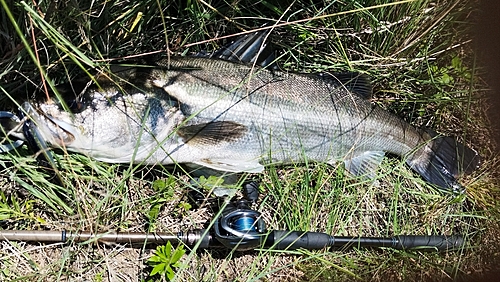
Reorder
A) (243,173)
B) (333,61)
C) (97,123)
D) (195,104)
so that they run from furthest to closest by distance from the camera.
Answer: (333,61) < (243,173) < (195,104) < (97,123)

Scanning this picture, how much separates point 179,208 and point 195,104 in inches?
25.3

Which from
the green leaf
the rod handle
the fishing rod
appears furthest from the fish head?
the rod handle

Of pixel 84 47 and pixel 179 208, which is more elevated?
pixel 84 47

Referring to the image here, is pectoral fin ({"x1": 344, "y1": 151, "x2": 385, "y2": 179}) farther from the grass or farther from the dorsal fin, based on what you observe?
the dorsal fin

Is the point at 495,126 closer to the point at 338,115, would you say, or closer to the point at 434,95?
the point at 434,95

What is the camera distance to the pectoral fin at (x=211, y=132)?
103 inches

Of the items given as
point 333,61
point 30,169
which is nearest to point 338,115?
point 333,61

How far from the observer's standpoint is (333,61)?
3141mm

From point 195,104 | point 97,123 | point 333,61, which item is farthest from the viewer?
point 333,61

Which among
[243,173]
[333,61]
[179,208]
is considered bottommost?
[179,208]

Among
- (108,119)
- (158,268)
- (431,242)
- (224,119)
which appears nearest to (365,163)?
(431,242)

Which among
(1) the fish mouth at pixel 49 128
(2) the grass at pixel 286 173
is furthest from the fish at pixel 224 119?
(2) the grass at pixel 286 173

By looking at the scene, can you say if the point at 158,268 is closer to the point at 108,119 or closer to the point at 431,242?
the point at 108,119

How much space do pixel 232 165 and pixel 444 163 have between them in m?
1.39
